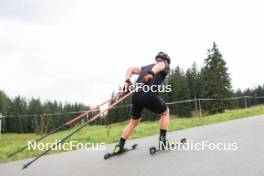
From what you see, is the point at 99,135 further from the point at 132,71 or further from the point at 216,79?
the point at 216,79

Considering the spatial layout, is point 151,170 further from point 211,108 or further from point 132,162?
point 211,108

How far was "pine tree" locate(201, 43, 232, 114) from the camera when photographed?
39156 millimetres

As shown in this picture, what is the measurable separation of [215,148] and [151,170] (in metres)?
1.51

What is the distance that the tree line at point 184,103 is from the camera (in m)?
13.4

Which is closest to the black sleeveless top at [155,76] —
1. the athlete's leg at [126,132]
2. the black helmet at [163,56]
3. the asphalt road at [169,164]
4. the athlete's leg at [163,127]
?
the black helmet at [163,56]

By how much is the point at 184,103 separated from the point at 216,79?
10.7 metres

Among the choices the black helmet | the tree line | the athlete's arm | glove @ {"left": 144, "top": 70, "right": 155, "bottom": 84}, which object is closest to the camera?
glove @ {"left": 144, "top": 70, "right": 155, "bottom": 84}

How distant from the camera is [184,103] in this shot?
4978cm

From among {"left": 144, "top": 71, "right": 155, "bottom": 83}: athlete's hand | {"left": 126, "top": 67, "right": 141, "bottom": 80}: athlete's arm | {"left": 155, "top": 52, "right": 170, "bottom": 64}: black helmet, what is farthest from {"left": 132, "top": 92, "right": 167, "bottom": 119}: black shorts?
{"left": 155, "top": 52, "right": 170, "bottom": 64}: black helmet

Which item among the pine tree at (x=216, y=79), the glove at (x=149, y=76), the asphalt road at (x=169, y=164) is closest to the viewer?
the asphalt road at (x=169, y=164)

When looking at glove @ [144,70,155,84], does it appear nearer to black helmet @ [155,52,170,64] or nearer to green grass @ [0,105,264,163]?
black helmet @ [155,52,170,64]

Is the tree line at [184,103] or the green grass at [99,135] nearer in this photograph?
the green grass at [99,135]

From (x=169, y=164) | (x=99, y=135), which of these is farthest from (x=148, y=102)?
(x=99, y=135)

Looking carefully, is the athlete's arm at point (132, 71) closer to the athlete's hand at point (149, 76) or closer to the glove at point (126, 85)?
the glove at point (126, 85)
